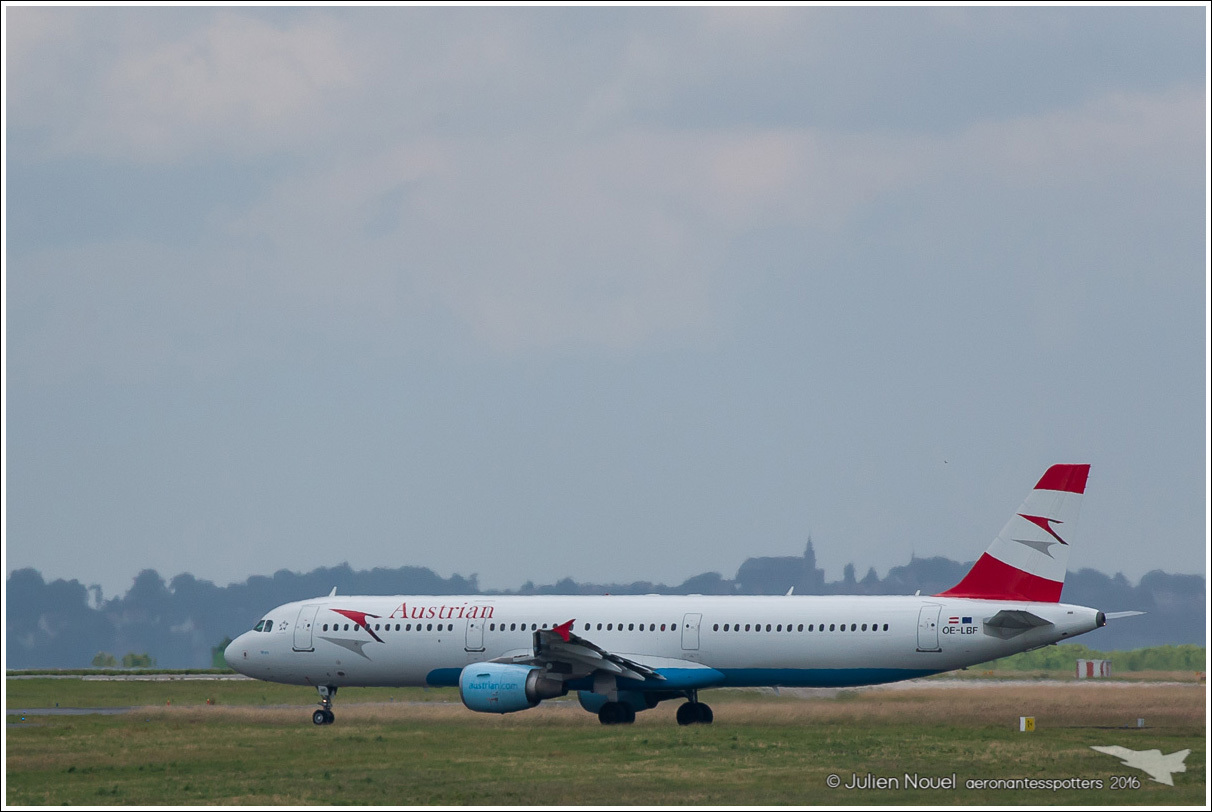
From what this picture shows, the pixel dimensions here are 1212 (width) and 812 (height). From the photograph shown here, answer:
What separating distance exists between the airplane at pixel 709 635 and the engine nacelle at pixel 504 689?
30mm

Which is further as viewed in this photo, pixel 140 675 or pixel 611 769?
→ pixel 140 675

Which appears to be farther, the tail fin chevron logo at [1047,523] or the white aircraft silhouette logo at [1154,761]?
the tail fin chevron logo at [1047,523]

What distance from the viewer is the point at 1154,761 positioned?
85.8ft

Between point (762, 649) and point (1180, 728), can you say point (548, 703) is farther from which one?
point (1180, 728)

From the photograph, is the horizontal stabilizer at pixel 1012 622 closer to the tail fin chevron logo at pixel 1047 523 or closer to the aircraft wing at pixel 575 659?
the tail fin chevron logo at pixel 1047 523

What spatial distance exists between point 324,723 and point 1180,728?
19.2 m

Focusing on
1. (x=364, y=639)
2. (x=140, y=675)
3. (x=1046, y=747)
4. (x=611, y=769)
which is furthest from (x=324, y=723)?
(x=140, y=675)

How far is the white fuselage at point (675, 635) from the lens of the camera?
33.2 meters

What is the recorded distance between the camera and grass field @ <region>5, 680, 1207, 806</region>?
23.1 metres

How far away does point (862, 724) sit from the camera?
34438 mm

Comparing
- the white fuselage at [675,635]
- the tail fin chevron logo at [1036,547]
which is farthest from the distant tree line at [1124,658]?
the white fuselage at [675,635]

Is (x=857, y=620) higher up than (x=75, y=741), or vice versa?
(x=857, y=620)

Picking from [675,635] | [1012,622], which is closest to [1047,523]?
[1012,622]

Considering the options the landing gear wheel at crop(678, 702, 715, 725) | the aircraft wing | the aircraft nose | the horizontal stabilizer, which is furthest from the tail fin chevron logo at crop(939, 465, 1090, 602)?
the aircraft nose
